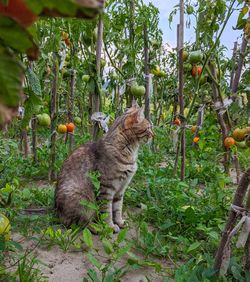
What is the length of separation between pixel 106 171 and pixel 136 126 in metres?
0.47

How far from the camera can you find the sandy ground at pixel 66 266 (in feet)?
6.38

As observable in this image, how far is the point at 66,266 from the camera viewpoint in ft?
6.67

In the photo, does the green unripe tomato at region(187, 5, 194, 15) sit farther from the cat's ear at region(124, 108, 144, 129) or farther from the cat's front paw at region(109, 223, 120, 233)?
the cat's front paw at region(109, 223, 120, 233)

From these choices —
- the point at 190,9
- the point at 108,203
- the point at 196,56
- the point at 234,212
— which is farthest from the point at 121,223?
the point at 190,9

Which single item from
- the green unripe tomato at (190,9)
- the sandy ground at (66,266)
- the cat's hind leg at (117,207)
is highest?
the green unripe tomato at (190,9)

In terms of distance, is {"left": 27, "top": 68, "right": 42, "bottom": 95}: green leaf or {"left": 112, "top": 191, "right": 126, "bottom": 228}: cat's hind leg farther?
{"left": 112, "top": 191, "right": 126, "bottom": 228}: cat's hind leg

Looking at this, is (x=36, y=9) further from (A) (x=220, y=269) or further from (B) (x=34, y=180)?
(B) (x=34, y=180)

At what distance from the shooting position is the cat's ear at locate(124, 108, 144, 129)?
286cm

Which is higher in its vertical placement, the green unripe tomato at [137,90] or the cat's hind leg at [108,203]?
the green unripe tomato at [137,90]

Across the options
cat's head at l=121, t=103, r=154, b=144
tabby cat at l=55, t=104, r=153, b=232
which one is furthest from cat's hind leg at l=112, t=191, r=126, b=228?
cat's head at l=121, t=103, r=154, b=144

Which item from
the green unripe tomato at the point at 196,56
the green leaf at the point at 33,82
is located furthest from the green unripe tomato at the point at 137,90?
the green leaf at the point at 33,82

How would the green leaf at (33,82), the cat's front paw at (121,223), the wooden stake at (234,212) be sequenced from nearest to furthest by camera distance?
the green leaf at (33,82)
the wooden stake at (234,212)
the cat's front paw at (121,223)

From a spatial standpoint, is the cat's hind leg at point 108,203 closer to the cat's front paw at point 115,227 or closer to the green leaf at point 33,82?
the cat's front paw at point 115,227

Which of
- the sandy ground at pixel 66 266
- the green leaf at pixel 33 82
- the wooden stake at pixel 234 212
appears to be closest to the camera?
the green leaf at pixel 33 82
